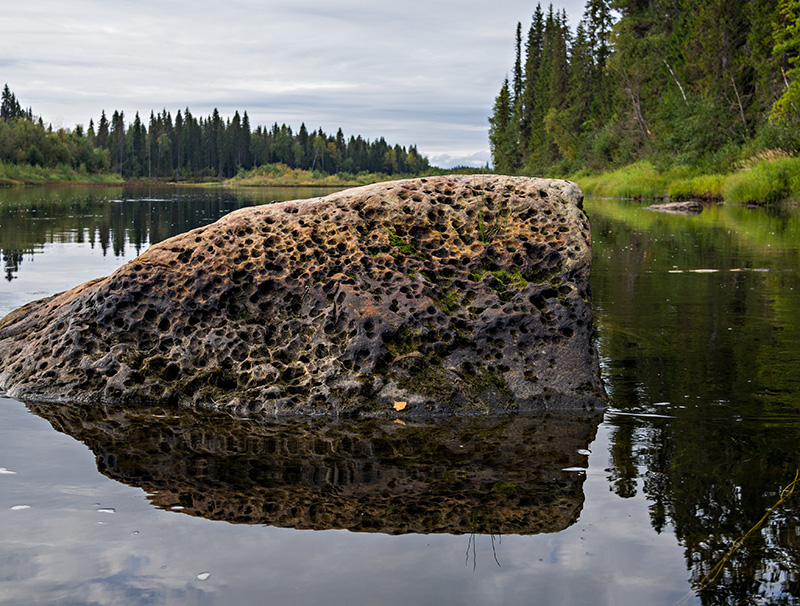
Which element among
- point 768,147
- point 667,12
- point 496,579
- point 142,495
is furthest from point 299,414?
point 667,12

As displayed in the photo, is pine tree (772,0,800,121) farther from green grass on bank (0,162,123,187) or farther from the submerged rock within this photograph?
green grass on bank (0,162,123,187)

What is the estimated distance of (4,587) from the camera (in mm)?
3072

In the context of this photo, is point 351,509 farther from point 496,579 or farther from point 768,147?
point 768,147

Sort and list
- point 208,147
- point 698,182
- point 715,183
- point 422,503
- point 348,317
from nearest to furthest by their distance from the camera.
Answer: point 422,503 < point 348,317 < point 715,183 < point 698,182 < point 208,147

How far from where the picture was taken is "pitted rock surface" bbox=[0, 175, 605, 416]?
5543 millimetres

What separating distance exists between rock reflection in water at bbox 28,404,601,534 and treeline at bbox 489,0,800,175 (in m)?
6.86

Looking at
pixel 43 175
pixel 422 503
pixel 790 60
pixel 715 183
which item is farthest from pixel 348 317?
pixel 43 175

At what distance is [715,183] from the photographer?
108ft

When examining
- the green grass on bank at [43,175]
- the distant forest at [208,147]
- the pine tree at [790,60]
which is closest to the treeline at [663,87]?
the pine tree at [790,60]

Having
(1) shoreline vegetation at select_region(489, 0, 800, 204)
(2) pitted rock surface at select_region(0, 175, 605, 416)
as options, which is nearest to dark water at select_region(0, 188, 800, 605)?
(2) pitted rock surface at select_region(0, 175, 605, 416)

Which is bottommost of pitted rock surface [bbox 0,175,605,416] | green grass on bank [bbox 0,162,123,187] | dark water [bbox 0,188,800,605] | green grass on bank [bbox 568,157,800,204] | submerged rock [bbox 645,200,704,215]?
dark water [bbox 0,188,800,605]

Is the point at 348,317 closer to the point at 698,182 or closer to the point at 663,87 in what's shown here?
the point at 698,182

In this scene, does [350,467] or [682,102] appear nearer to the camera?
[350,467]

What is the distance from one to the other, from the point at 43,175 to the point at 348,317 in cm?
10281
